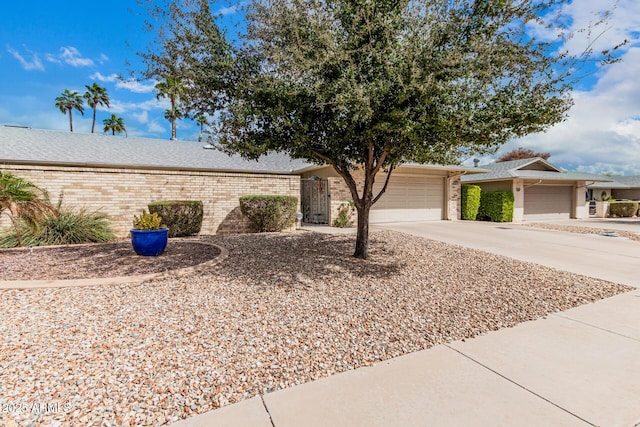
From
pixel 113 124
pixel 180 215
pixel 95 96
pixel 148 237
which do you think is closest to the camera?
pixel 148 237

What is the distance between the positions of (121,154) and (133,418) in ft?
46.3

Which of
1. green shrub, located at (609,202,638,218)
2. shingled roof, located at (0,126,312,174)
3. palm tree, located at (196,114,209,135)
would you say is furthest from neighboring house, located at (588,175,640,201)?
palm tree, located at (196,114,209,135)

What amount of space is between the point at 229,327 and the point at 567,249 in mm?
9514

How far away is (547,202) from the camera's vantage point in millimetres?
19859

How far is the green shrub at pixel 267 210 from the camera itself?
1088 cm

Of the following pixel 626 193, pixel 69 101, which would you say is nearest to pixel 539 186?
pixel 626 193

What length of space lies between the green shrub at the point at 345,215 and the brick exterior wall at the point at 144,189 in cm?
228

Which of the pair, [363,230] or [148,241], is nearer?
[148,241]

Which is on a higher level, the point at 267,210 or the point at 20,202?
the point at 20,202

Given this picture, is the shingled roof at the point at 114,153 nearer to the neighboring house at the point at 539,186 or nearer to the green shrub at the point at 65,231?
the green shrub at the point at 65,231

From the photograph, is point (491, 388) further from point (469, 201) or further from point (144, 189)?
point (469, 201)

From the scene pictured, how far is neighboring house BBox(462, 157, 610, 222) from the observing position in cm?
1808

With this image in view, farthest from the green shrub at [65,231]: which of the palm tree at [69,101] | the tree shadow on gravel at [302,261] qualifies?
Answer: the palm tree at [69,101]

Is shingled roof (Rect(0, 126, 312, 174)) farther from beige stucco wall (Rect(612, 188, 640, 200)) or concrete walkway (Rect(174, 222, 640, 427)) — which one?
beige stucco wall (Rect(612, 188, 640, 200))
